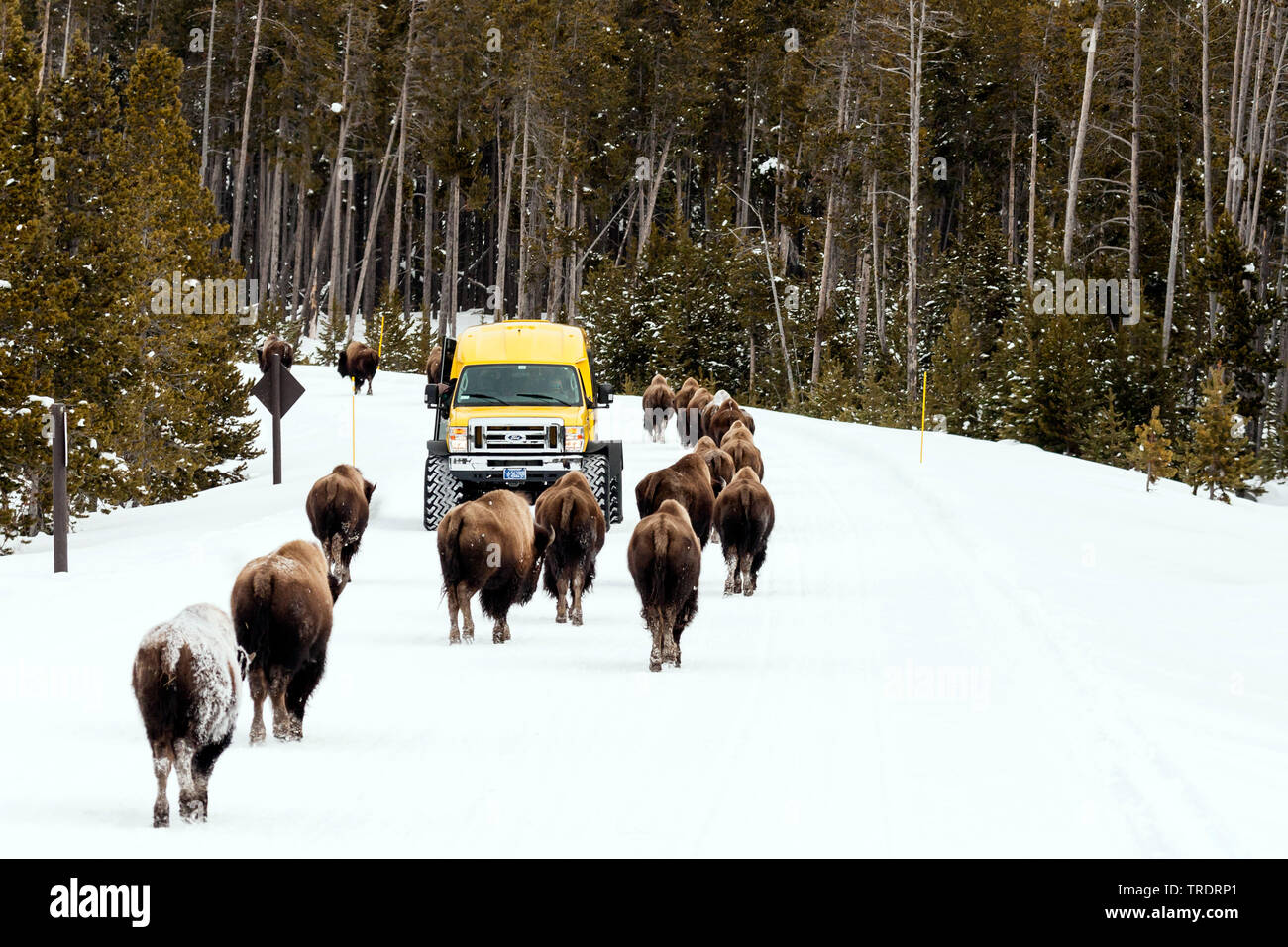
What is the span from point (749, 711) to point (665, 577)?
1.28m

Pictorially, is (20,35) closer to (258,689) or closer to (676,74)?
(258,689)

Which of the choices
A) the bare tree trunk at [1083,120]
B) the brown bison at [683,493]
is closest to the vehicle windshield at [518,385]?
the brown bison at [683,493]

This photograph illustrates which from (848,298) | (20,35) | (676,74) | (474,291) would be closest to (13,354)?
(20,35)

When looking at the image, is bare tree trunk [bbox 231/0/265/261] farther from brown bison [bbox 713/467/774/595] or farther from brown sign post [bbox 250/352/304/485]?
brown bison [bbox 713/467/774/595]

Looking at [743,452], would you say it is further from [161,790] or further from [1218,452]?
[1218,452]

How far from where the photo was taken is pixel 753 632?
11.5m

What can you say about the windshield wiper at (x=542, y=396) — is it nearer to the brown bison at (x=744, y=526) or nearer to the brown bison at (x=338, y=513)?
the brown bison at (x=338, y=513)

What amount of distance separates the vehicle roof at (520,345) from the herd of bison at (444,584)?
2.58 metres

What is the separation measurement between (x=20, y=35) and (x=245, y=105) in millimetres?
44287

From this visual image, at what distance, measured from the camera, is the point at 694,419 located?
27.6 metres

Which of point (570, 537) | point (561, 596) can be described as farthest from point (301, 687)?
point (561, 596)

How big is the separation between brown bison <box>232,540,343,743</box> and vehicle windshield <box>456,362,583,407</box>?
35.5 ft

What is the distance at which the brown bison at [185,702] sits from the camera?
19.7 ft

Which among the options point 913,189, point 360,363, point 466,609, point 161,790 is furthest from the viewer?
point 913,189
